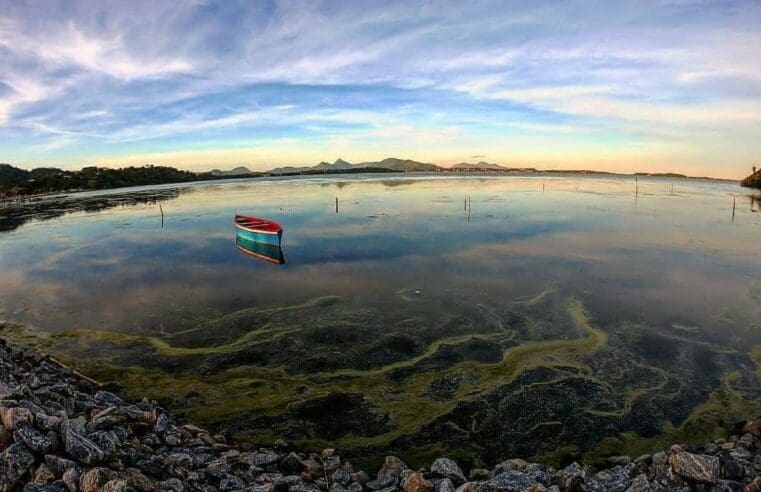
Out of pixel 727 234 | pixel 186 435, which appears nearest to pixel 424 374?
pixel 186 435

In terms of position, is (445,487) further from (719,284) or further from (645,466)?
(719,284)

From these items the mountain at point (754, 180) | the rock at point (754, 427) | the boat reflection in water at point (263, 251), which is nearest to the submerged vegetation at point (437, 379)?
the rock at point (754, 427)

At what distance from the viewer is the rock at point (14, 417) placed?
231 inches

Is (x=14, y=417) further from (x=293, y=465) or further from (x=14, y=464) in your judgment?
(x=293, y=465)

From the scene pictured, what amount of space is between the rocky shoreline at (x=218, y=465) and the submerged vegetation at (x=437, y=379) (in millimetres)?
1002

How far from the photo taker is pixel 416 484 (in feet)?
20.6

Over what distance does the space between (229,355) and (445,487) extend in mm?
8785

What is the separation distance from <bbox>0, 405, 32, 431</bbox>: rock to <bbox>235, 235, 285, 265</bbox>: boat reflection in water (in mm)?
19701

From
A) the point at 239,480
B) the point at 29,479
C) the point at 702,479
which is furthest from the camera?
the point at 239,480

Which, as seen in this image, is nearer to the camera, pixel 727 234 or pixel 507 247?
pixel 507 247

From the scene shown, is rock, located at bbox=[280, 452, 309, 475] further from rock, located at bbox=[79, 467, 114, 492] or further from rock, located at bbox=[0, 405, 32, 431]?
rock, located at bbox=[0, 405, 32, 431]

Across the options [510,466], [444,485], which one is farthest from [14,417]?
[510,466]

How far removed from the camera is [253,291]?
19.7m

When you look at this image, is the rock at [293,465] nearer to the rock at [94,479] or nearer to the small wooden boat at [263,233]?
the rock at [94,479]
